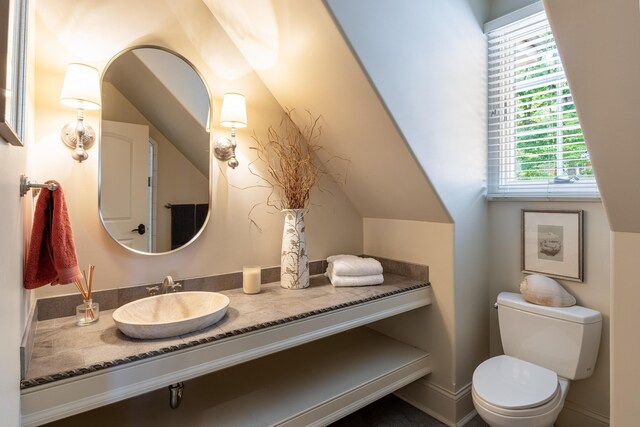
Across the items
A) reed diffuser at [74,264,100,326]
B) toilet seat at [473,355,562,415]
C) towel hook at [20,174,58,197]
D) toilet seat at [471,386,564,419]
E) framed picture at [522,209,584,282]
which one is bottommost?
toilet seat at [471,386,564,419]

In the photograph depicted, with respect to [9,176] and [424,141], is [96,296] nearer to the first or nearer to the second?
[9,176]

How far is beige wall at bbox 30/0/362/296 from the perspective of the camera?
1484mm

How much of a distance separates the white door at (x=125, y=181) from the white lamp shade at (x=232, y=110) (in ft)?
1.26

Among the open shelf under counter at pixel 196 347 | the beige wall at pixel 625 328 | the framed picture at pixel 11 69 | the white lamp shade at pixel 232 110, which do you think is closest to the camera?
the framed picture at pixel 11 69

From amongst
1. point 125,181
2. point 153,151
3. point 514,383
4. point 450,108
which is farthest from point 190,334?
point 450,108

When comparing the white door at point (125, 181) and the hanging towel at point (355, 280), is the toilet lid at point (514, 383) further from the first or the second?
the white door at point (125, 181)

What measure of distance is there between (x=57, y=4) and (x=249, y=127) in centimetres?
96

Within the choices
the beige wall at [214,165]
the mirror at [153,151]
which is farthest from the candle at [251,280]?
the mirror at [153,151]

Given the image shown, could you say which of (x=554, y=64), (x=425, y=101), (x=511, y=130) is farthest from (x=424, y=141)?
(x=554, y=64)

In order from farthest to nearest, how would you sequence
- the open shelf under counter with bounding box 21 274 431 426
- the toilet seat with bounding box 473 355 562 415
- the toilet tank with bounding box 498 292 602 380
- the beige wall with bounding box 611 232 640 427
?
the toilet tank with bounding box 498 292 602 380 < the toilet seat with bounding box 473 355 562 415 < the beige wall with bounding box 611 232 640 427 < the open shelf under counter with bounding box 21 274 431 426

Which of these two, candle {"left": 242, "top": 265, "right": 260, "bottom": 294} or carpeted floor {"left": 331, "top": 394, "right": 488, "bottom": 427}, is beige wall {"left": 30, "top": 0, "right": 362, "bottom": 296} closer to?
candle {"left": 242, "top": 265, "right": 260, "bottom": 294}

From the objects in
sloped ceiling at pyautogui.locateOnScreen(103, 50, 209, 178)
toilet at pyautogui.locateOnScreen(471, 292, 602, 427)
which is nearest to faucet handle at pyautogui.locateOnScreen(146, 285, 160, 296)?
sloped ceiling at pyautogui.locateOnScreen(103, 50, 209, 178)

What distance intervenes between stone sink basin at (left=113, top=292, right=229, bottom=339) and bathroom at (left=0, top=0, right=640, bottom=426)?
0.62ft

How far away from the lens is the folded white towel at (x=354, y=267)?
206 centimetres
